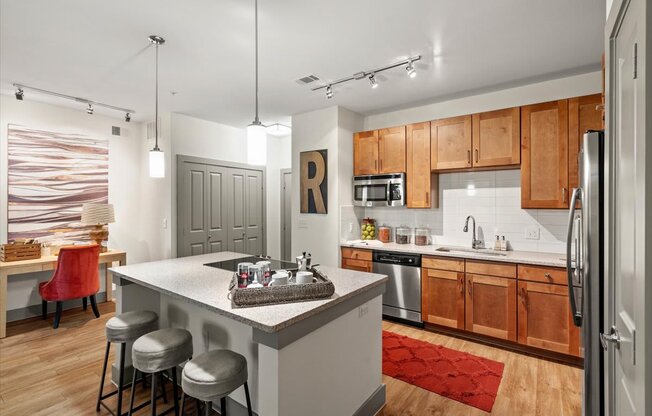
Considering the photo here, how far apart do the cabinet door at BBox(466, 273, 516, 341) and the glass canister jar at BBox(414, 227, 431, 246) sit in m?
0.81

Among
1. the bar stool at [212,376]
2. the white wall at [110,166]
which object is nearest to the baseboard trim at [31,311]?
the white wall at [110,166]

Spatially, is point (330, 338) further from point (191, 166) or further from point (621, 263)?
point (191, 166)

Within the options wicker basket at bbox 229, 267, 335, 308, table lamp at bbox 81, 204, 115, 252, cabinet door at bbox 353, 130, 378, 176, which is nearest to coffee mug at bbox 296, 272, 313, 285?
wicker basket at bbox 229, 267, 335, 308

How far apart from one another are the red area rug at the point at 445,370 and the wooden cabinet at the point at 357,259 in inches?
38.5

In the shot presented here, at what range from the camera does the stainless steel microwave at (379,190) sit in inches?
160

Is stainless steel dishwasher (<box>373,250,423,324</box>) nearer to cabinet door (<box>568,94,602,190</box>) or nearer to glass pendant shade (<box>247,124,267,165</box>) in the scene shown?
cabinet door (<box>568,94,602,190</box>)

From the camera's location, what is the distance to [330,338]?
1847 millimetres

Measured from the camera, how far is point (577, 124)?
9.89 feet

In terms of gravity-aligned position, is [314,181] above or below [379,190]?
above

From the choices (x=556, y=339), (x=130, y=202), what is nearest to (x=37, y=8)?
(x=130, y=202)

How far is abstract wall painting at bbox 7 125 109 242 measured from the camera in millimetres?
4012

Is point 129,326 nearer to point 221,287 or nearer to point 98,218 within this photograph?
point 221,287

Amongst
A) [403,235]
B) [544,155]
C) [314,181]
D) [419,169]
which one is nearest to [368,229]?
[403,235]

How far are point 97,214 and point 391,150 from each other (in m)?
3.95
